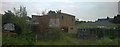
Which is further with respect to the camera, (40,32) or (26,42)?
(40,32)

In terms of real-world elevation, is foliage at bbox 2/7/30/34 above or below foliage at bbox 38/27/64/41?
A: above

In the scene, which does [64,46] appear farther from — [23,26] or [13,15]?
[13,15]

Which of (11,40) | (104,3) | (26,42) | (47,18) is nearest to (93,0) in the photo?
(104,3)

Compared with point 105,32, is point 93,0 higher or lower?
higher

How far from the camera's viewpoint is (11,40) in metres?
4.64

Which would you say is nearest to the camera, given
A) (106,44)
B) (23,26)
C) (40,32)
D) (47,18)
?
(106,44)

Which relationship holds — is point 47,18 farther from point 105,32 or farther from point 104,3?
point 104,3

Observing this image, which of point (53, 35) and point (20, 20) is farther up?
point (20, 20)

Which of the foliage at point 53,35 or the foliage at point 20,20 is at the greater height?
the foliage at point 20,20

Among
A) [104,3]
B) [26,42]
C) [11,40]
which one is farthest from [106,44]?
[11,40]

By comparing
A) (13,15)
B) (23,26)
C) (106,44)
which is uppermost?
(13,15)

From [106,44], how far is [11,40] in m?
3.27

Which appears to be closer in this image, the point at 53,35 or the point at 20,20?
the point at 53,35

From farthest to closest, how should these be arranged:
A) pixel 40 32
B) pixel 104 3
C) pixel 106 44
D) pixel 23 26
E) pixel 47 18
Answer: pixel 47 18
pixel 40 32
pixel 23 26
pixel 106 44
pixel 104 3
